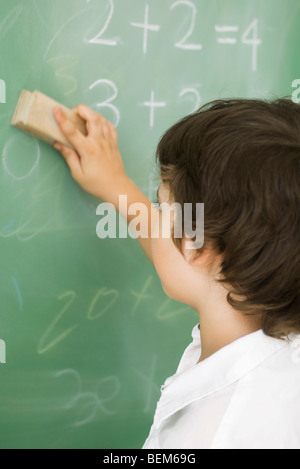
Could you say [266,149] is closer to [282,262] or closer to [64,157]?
[282,262]

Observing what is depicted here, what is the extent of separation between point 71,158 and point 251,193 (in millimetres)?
304

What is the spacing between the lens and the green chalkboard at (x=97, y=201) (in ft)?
2.53

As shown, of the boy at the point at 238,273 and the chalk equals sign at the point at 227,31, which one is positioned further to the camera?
the chalk equals sign at the point at 227,31

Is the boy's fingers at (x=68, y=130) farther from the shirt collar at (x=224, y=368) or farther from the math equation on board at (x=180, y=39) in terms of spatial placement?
the shirt collar at (x=224, y=368)

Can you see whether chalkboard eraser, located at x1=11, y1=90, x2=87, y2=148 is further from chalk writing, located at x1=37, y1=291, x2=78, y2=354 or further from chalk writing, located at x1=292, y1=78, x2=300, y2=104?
chalk writing, located at x1=292, y1=78, x2=300, y2=104

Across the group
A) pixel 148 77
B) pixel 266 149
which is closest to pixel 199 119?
pixel 266 149

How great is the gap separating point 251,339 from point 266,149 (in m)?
0.23

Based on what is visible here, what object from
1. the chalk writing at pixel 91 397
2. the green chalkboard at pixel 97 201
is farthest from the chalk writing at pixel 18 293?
the chalk writing at pixel 91 397

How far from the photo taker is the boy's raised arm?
30.5 inches

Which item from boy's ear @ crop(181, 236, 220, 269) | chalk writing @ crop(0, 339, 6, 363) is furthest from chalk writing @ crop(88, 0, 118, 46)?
chalk writing @ crop(0, 339, 6, 363)

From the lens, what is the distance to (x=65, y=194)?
81cm

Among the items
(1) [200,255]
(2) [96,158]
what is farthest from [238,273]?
(2) [96,158]

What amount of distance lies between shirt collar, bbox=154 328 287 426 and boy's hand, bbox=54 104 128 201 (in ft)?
0.99

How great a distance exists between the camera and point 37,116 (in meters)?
0.74
